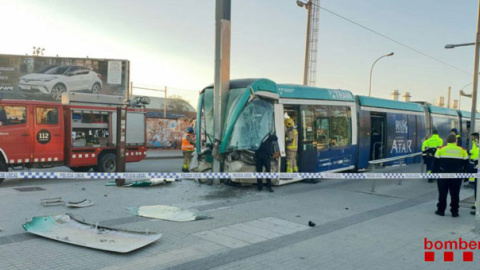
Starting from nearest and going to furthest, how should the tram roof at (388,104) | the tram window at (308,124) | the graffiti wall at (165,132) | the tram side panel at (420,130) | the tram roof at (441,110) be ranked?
the tram window at (308,124) → the tram roof at (388,104) → the tram side panel at (420,130) → the tram roof at (441,110) → the graffiti wall at (165,132)

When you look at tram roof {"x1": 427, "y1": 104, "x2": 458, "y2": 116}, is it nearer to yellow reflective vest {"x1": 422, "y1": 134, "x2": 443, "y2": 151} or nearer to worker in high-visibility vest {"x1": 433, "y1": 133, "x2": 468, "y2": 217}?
yellow reflective vest {"x1": 422, "y1": 134, "x2": 443, "y2": 151}

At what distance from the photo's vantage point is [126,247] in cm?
545

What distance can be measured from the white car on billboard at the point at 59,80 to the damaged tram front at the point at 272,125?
21.1 m

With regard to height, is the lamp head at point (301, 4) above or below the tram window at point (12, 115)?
above

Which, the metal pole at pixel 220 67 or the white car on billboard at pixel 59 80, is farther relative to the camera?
the white car on billboard at pixel 59 80

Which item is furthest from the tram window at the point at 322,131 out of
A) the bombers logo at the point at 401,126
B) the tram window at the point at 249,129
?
the bombers logo at the point at 401,126

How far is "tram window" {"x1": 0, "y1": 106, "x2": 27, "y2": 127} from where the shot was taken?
11.1m

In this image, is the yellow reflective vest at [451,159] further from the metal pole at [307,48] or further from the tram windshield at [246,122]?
the metal pole at [307,48]

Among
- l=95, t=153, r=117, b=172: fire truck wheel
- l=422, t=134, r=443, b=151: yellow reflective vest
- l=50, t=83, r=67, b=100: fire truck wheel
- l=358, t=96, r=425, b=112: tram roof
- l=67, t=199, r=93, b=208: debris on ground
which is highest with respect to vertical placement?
l=50, t=83, r=67, b=100: fire truck wheel

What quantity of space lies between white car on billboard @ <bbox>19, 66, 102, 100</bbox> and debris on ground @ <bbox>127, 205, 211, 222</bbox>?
2315cm

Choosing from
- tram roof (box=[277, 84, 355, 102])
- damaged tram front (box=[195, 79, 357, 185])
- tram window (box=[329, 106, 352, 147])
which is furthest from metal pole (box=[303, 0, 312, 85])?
Result: damaged tram front (box=[195, 79, 357, 185])


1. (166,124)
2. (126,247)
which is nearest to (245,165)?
(126,247)

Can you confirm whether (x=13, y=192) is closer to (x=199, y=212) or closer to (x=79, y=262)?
(x=199, y=212)

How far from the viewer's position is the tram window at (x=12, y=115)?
11.1m
